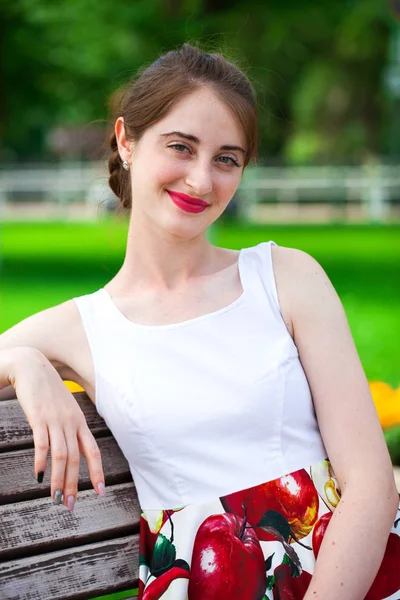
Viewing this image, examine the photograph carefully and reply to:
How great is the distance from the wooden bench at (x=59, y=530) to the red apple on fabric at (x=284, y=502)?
278 mm

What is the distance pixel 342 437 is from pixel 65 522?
0.65m

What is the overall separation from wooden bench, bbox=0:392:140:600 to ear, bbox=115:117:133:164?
0.65 metres

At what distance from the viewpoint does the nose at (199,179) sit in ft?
7.62

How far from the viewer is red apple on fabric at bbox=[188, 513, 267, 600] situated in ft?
7.13

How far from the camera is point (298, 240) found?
57.0 ft

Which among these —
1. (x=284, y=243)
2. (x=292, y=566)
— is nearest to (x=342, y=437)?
(x=292, y=566)

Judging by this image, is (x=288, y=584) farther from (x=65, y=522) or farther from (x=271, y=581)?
(x=65, y=522)

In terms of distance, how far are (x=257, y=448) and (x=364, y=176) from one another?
77.8 feet

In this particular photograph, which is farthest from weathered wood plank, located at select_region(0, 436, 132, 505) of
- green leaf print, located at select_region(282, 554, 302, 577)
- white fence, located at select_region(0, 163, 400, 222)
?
white fence, located at select_region(0, 163, 400, 222)

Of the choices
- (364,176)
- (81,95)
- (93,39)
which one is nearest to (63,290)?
(93,39)

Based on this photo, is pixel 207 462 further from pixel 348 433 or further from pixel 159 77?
pixel 159 77

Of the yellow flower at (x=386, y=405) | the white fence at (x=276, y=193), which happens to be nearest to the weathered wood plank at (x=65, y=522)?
the yellow flower at (x=386, y=405)

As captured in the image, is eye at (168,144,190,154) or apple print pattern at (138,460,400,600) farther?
eye at (168,144,190,154)

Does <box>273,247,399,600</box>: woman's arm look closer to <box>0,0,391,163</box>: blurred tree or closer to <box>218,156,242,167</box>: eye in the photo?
<box>218,156,242,167</box>: eye
